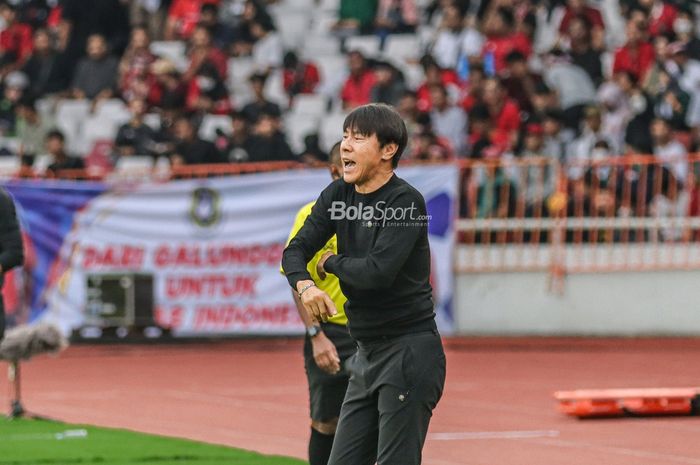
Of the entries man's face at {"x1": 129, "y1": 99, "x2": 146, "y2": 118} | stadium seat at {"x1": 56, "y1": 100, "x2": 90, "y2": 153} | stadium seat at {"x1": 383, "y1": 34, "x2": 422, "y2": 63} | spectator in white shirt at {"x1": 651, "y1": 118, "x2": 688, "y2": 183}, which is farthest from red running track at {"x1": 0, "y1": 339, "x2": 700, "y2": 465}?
stadium seat at {"x1": 56, "y1": 100, "x2": 90, "y2": 153}

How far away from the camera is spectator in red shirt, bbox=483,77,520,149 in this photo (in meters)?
21.2

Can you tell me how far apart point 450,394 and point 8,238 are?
511cm

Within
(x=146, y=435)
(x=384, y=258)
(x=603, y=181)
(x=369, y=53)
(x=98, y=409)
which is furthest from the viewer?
(x=369, y=53)

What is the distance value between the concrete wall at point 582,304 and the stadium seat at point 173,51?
7860mm

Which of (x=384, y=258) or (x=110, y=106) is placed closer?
(x=384, y=258)

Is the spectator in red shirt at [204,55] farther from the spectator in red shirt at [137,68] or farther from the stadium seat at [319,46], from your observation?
the stadium seat at [319,46]

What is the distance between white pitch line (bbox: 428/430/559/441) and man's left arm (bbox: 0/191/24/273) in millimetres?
3275

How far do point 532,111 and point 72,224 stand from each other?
6.06 metres

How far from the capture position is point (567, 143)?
2078cm

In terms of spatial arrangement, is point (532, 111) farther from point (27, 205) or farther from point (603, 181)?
point (27, 205)

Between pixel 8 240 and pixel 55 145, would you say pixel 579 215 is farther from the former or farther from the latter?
pixel 8 240

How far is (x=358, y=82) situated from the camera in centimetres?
2322

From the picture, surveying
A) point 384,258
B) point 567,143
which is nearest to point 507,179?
point 567,143

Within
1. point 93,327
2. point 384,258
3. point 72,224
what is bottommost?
point 93,327
